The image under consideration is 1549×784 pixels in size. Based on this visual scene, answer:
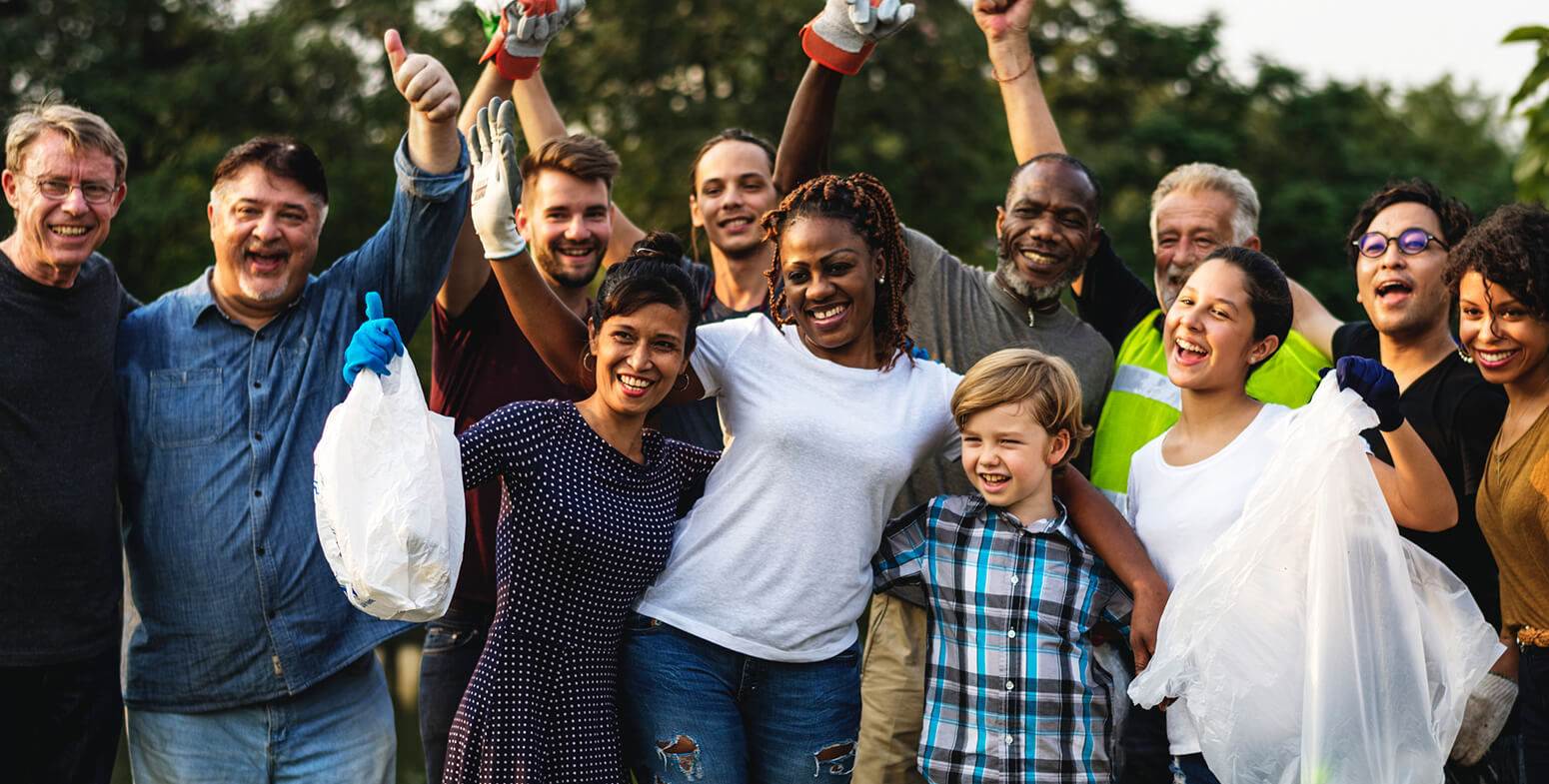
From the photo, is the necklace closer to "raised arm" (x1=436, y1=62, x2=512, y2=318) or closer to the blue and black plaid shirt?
the blue and black plaid shirt

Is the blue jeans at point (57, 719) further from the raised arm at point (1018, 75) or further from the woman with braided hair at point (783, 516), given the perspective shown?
the raised arm at point (1018, 75)

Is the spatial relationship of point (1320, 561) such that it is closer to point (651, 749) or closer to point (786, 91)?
point (651, 749)

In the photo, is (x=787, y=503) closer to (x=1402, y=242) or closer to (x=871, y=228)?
(x=871, y=228)

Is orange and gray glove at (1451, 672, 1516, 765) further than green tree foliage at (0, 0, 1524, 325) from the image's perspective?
No

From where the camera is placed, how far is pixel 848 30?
3.82 metres

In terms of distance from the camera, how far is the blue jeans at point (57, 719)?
132 inches

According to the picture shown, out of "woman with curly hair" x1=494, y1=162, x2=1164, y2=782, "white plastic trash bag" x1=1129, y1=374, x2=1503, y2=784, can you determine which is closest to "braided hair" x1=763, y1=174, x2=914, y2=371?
"woman with curly hair" x1=494, y1=162, x2=1164, y2=782

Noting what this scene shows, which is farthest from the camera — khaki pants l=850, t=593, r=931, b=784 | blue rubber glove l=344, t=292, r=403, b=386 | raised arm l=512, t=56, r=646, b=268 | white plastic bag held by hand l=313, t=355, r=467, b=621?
raised arm l=512, t=56, r=646, b=268

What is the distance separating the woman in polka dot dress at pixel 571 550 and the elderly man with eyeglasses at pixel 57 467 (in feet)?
3.45

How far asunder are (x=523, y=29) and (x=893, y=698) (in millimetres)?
2201

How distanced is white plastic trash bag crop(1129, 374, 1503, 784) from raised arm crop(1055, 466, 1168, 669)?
0.05 metres

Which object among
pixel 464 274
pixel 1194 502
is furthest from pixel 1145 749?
pixel 464 274

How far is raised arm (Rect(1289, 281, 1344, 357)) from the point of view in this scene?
4203 millimetres

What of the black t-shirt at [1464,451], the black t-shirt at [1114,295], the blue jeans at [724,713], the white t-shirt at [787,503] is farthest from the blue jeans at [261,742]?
the black t-shirt at [1464,451]
